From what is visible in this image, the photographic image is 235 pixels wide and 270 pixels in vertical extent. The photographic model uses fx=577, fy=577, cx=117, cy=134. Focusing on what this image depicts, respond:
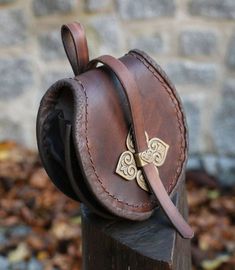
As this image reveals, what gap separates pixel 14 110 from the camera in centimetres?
290

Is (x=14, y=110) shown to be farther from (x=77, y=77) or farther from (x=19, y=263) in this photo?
(x=77, y=77)

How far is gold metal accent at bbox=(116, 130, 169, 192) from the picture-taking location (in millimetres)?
1100

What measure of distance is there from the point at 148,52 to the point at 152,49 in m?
0.02

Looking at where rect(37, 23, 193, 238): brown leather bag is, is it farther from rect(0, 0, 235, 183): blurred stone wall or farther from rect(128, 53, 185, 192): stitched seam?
rect(0, 0, 235, 183): blurred stone wall

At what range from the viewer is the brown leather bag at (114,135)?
1067 millimetres

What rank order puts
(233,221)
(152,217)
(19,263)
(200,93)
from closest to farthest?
1. (152,217)
2. (19,263)
3. (233,221)
4. (200,93)

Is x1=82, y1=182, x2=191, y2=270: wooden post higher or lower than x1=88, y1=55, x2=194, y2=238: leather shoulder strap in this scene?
lower

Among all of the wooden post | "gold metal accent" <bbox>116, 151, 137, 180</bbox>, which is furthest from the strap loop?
the wooden post

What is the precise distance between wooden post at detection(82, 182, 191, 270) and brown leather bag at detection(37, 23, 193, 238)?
0.12ft

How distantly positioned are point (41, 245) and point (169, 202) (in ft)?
4.35

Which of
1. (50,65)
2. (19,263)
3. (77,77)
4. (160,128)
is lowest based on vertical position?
(19,263)

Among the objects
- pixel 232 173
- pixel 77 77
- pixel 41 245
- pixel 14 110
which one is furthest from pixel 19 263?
pixel 77 77

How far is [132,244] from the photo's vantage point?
43.9 inches

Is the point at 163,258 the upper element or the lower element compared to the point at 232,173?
upper
